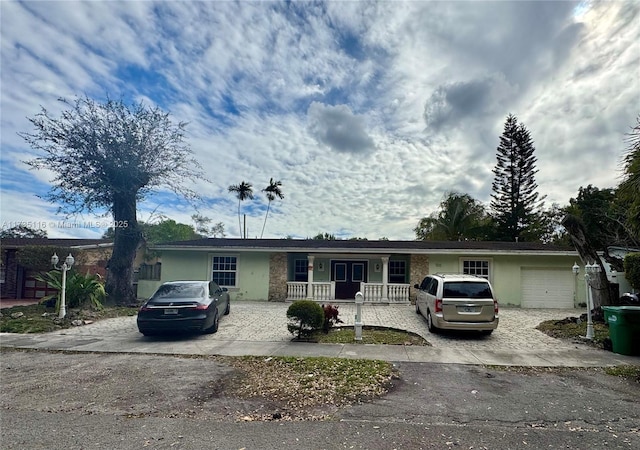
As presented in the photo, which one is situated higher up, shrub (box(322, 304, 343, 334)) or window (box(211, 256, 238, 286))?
window (box(211, 256, 238, 286))

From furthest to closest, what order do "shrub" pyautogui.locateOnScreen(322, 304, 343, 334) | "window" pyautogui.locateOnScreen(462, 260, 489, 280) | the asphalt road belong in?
"window" pyautogui.locateOnScreen(462, 260, 489, 280), "shrub" pyautogui.locateOnScreen(322, 304, 343, 334), the asphalt road

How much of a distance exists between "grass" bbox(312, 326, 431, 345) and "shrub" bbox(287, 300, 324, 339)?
14.6 inches

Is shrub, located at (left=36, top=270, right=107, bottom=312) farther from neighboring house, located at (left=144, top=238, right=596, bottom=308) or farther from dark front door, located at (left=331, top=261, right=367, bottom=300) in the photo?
dark front door, located at (left=331, top=261, right=367, bottom=300)

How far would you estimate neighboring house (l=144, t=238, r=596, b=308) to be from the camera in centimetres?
1673

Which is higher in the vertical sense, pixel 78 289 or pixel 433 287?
pixel 433 287

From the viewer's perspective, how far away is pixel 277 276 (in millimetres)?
17703

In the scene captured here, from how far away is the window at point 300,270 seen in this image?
63.6 ft

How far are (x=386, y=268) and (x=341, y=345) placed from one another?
359 inches

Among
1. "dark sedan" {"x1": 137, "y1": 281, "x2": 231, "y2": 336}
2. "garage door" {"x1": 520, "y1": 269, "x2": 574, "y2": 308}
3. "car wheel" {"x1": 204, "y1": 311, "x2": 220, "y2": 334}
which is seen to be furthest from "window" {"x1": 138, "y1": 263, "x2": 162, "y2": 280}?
"garage door" {"x1": 520, "y1": 269, "x2": 574, "y2": 308}

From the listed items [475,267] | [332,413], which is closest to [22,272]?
[332,413]

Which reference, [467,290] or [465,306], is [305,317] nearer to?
[465,306]

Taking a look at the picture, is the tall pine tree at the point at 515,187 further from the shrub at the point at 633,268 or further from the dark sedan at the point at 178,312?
the dark sedan at the point at 178,312

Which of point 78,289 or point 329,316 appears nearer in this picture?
point 329,316

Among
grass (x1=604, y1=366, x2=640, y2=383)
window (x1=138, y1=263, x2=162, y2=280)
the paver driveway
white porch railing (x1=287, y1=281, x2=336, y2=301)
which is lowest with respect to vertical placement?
the paver driveway
